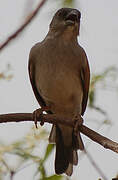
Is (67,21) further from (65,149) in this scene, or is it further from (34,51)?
(65,149)

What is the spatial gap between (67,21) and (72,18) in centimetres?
11

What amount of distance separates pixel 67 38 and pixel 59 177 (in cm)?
193

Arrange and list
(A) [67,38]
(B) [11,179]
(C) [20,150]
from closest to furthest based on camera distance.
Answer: (B) [11,179]
(C) [20,150]
(A) [67,38]

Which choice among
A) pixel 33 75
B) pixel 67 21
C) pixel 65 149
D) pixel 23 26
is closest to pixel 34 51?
pixel 33 75

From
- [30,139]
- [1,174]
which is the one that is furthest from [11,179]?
[30,139]

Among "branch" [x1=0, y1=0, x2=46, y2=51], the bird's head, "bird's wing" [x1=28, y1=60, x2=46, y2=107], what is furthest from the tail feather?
"branch" [x1=0, y1=0, x2=46, y2=51]

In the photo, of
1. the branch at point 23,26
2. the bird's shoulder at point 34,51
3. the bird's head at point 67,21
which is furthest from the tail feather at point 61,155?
the branch at point 23,26

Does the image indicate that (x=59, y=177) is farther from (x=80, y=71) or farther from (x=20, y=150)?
(x=80, y=71)

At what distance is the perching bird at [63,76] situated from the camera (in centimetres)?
391

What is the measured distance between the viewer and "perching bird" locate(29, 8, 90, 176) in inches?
154

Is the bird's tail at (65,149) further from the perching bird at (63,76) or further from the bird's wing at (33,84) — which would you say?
the bird's wing at (33,84)

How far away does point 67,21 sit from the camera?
4.00 m

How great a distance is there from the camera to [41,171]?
2.47 metres

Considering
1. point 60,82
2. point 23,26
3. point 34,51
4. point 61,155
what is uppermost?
point 23,26
